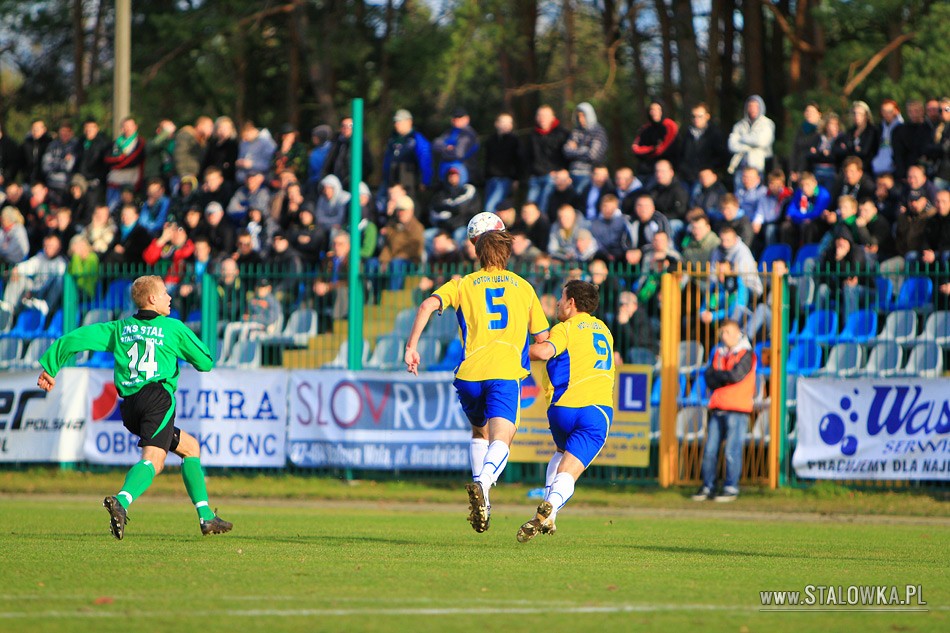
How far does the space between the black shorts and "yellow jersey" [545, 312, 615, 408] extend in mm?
2795

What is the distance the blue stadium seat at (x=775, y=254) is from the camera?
678 inches

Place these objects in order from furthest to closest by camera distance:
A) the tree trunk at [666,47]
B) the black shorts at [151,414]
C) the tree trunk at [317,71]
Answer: the tree trunk at [666,47]
the tree trunk at [317,71]
the black shorts at [151,414]

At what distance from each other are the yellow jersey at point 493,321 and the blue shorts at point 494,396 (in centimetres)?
4

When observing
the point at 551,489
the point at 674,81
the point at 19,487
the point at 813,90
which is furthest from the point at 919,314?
the point at 674,81

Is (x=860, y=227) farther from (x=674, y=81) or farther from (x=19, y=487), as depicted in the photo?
→ (x=674, y=81)

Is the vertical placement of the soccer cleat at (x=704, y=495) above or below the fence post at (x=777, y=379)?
below

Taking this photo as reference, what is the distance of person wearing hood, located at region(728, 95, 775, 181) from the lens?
18734 mm

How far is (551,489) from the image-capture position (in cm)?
964

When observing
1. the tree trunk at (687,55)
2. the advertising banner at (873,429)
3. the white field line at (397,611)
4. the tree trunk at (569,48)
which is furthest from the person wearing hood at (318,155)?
the white field line at (397,611)

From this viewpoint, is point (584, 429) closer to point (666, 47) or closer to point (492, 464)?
point (492, 464)

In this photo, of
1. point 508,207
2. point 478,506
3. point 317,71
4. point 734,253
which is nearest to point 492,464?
point 478,506

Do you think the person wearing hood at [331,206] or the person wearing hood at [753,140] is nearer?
the person wearing hood at [753,140]

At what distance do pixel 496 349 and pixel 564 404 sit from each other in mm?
638

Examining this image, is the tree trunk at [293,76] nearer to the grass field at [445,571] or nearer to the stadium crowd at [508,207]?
the stadium crowd at [508,207]
